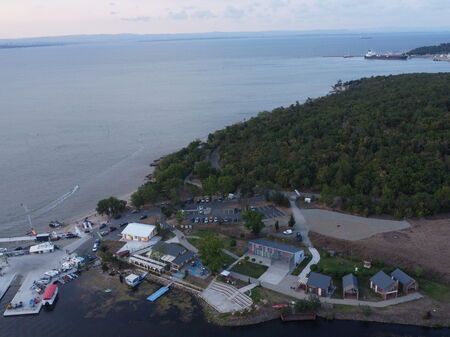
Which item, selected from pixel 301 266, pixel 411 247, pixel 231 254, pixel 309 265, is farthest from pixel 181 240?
pixel 411 247

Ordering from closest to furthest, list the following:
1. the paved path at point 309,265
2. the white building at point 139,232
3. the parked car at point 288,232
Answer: the paved path at point 309,265
the parked car at point 288,232
the white building at point 139,232

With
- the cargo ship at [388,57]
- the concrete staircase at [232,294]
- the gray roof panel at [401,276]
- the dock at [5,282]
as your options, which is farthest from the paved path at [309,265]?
the cargo ship at [388,57]

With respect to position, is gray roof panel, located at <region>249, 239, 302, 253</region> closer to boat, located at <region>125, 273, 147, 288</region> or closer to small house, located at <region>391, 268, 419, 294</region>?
small house, located at <region>391, 268, 419, 294</region>

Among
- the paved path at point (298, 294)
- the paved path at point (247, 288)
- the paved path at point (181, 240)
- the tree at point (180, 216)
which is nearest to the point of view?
the paved path at point (298, 294)

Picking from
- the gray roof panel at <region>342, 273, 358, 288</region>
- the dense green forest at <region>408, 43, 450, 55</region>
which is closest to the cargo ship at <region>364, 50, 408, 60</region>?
the dense green forest at <region>408, 43, 450, 55</region>

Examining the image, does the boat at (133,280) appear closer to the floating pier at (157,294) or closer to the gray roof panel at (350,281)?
the floating pier at (157,294)

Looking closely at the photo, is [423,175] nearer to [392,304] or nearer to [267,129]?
[392,304]

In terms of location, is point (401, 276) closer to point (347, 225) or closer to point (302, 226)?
point (347, 225)
